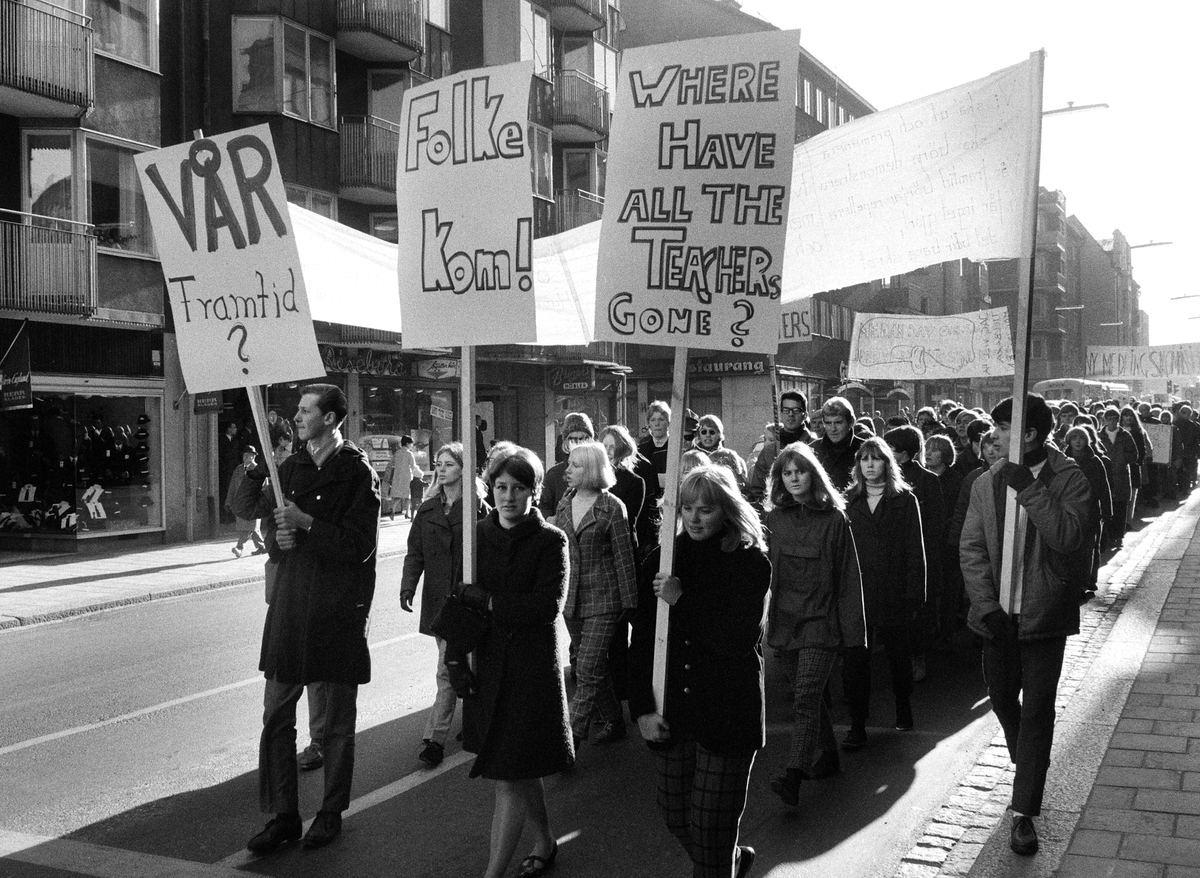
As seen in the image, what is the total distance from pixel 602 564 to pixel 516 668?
91.3 inches

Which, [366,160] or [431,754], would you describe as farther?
[366,160]

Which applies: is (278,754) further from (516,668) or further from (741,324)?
(741,324)

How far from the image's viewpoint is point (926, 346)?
17.5 meters

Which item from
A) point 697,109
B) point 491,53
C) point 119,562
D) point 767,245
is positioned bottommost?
point 119,562

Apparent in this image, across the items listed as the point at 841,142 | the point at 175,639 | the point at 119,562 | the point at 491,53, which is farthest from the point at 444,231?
the point at 491,53

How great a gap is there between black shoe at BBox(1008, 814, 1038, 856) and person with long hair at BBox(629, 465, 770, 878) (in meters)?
1.45

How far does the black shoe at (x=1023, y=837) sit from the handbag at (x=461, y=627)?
238cm

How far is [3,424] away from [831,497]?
16564 millimetres

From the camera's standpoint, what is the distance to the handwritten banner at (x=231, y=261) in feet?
19.2

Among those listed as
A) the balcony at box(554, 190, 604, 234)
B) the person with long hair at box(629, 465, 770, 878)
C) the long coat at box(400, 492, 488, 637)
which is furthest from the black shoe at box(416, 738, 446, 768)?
the balcony at box(554, 190, 604, 234)

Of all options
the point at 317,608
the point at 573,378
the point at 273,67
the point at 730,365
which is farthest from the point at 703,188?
the point at 730,365

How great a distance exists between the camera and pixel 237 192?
19.5ft

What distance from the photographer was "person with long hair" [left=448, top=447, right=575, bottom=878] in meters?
4.67

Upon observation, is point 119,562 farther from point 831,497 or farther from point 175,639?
point 831,497
